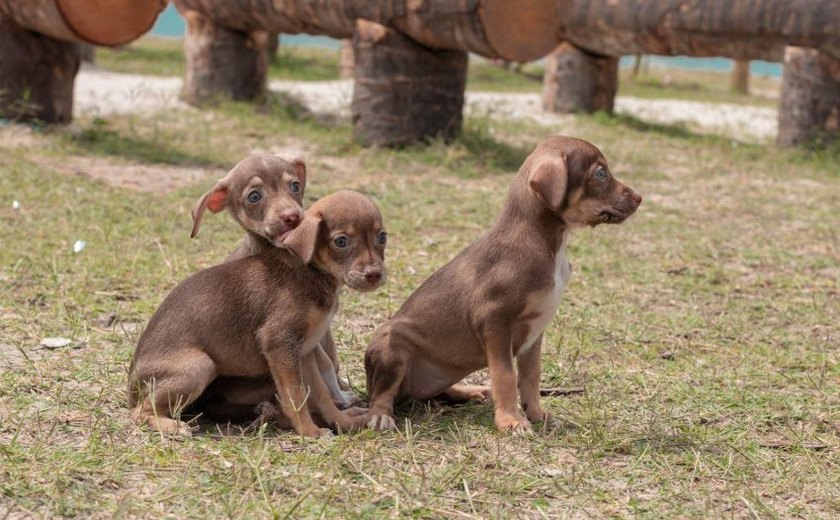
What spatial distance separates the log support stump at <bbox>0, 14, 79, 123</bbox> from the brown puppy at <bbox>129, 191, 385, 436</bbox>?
687 cm

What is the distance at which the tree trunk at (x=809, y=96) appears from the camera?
11.7 m

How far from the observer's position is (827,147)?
1184 cm

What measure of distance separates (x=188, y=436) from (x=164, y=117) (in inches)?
324

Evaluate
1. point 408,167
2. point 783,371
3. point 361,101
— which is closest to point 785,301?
point 783,371

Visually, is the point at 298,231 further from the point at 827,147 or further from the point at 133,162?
the point at 827,147

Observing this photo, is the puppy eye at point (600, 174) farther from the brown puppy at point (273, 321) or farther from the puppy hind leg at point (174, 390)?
the puppy hind leg at point (174, 390)

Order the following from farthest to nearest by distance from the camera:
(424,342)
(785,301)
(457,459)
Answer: (785,301) < (424,342) < (457,459)

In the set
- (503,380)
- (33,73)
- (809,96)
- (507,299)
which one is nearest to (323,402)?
(503,380)

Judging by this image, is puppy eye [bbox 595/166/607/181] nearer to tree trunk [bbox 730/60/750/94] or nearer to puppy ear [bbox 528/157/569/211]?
puppy ear [bbox 528/157/569/211]

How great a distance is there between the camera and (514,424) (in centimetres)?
433

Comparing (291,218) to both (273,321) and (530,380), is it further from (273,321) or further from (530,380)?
(530,380)

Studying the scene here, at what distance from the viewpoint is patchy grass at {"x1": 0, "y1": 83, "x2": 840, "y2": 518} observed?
3.74m

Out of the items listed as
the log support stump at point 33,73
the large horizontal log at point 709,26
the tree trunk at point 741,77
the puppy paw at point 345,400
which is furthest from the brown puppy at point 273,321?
the tree trunk at point 741,77

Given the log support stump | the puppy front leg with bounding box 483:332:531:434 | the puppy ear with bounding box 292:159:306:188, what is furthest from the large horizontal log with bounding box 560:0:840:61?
the puppy front leg with bounding box 483:332:531:434
